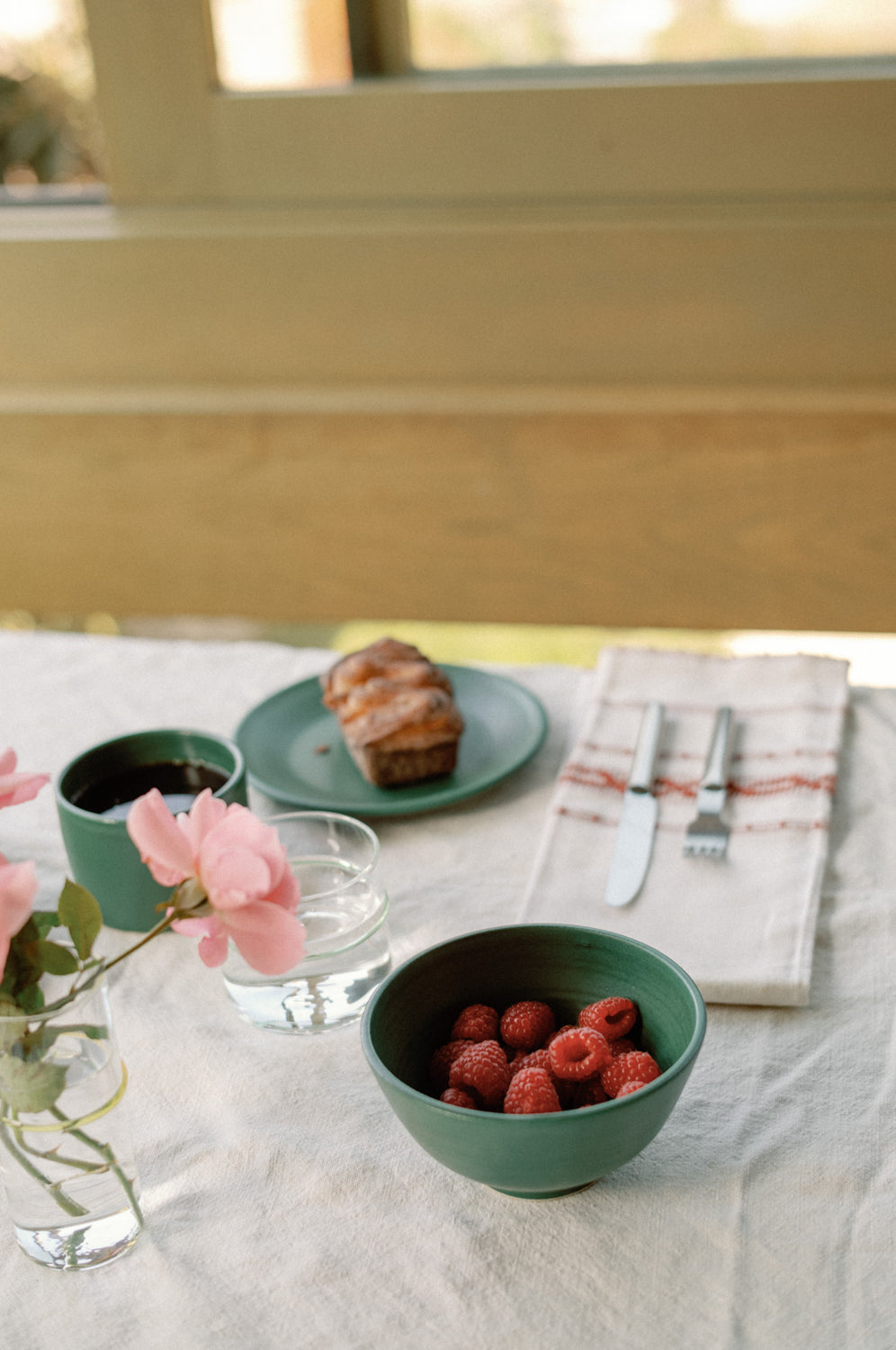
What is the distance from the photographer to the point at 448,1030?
0.62 metres

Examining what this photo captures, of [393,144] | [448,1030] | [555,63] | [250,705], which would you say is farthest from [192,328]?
[448,1030]

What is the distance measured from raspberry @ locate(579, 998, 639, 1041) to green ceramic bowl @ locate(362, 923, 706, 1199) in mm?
13

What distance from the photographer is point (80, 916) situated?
20.1 inches

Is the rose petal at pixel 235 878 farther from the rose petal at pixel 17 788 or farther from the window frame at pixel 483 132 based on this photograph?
the window frame at pixel 483 132

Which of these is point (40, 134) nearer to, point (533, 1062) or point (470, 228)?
point (470, 228)

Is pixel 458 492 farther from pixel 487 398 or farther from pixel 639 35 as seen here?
pixel 639 35

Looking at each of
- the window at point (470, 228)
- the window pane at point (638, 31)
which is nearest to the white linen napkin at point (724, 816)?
the window at point (470, 228)

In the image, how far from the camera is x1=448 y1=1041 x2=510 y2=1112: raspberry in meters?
0.55

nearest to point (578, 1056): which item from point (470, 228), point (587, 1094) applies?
point (587, 1094)

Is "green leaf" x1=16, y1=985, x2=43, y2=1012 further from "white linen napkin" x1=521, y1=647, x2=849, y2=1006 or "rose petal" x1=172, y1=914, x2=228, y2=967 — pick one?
"white linen napkin" x1=521, y1=647, x2=849, y2=1006

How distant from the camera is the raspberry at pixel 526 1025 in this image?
0.60m

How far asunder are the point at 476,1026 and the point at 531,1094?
0.24 ft

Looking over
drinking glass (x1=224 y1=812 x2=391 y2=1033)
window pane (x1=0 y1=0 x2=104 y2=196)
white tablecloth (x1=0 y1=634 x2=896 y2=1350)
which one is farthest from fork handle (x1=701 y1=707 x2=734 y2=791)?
window pane (x1=0 y1=0 x2=104 y2=196)

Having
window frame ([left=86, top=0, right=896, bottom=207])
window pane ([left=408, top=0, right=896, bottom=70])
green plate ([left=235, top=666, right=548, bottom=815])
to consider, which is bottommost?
green plate ([left=235, top=666, right=548, bottom=815])
